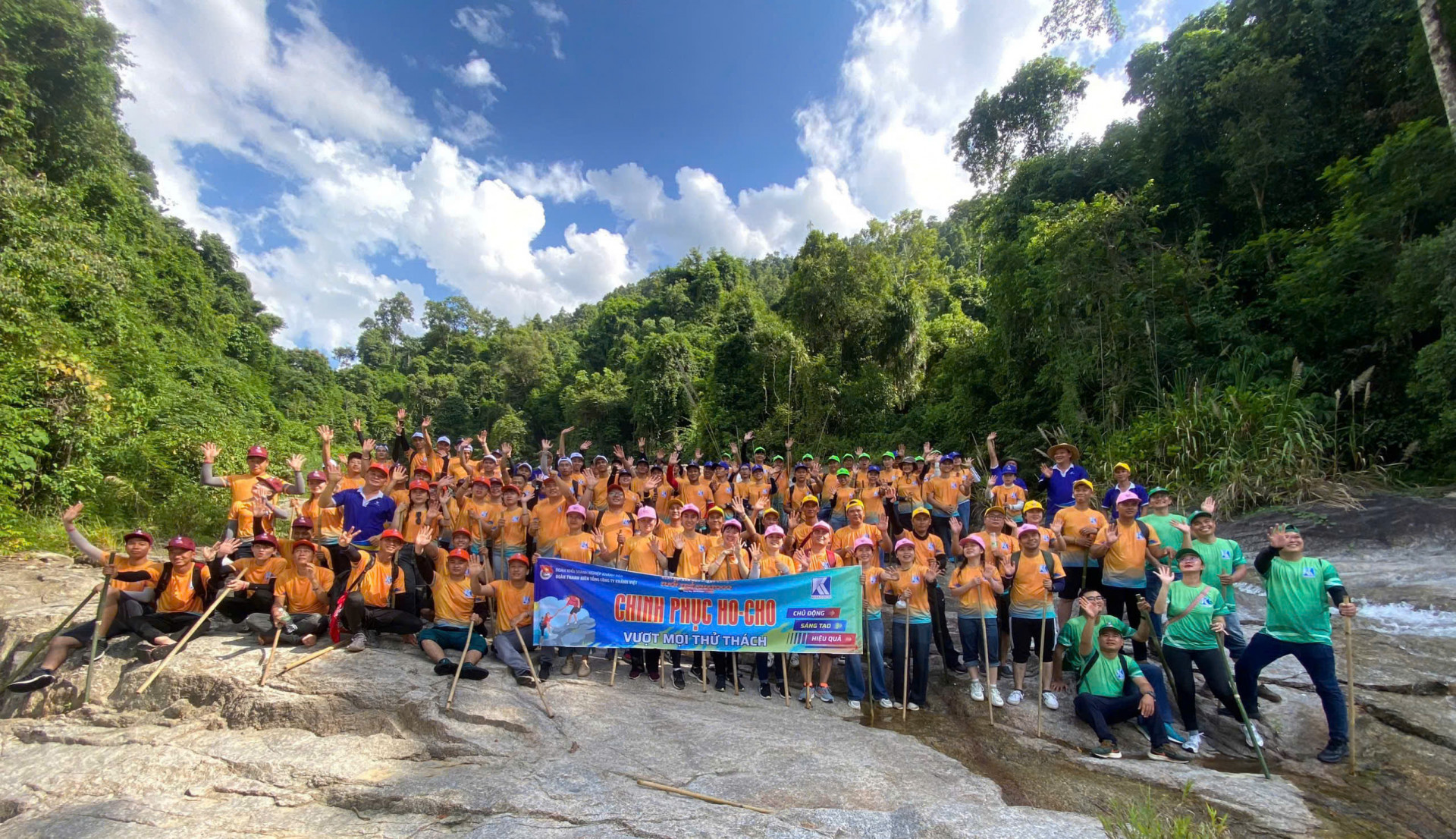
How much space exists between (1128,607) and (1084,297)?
10400 mm

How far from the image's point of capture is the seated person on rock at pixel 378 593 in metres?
7.00

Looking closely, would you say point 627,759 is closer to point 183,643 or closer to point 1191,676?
point 183,643

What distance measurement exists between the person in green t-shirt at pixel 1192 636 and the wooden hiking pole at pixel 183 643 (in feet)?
31.3

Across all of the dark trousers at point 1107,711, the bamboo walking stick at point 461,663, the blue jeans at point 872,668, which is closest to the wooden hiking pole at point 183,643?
the bamboo walking stick at point 461,663

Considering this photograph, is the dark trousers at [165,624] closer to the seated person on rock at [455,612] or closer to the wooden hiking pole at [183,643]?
the wooden hiking pole at [183,643]

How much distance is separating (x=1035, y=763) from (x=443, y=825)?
194 inches

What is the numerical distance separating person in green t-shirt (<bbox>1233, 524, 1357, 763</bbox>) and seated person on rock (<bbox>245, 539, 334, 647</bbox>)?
9428 mm

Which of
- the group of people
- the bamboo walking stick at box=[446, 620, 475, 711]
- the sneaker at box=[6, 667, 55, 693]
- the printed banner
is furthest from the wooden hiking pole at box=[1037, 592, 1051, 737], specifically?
the sneaker at box=[6, 667, 55, 693]

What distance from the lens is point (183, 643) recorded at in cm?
636

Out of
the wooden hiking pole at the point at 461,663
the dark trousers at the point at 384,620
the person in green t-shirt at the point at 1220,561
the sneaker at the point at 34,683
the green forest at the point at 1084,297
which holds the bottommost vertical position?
the sneaker at the point at 34,683

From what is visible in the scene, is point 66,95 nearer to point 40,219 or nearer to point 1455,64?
point 40,219

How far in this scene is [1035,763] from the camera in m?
5.66

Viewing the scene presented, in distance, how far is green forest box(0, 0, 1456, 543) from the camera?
11.1 metres

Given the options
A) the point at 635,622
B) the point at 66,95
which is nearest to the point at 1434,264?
the point at 635,622
